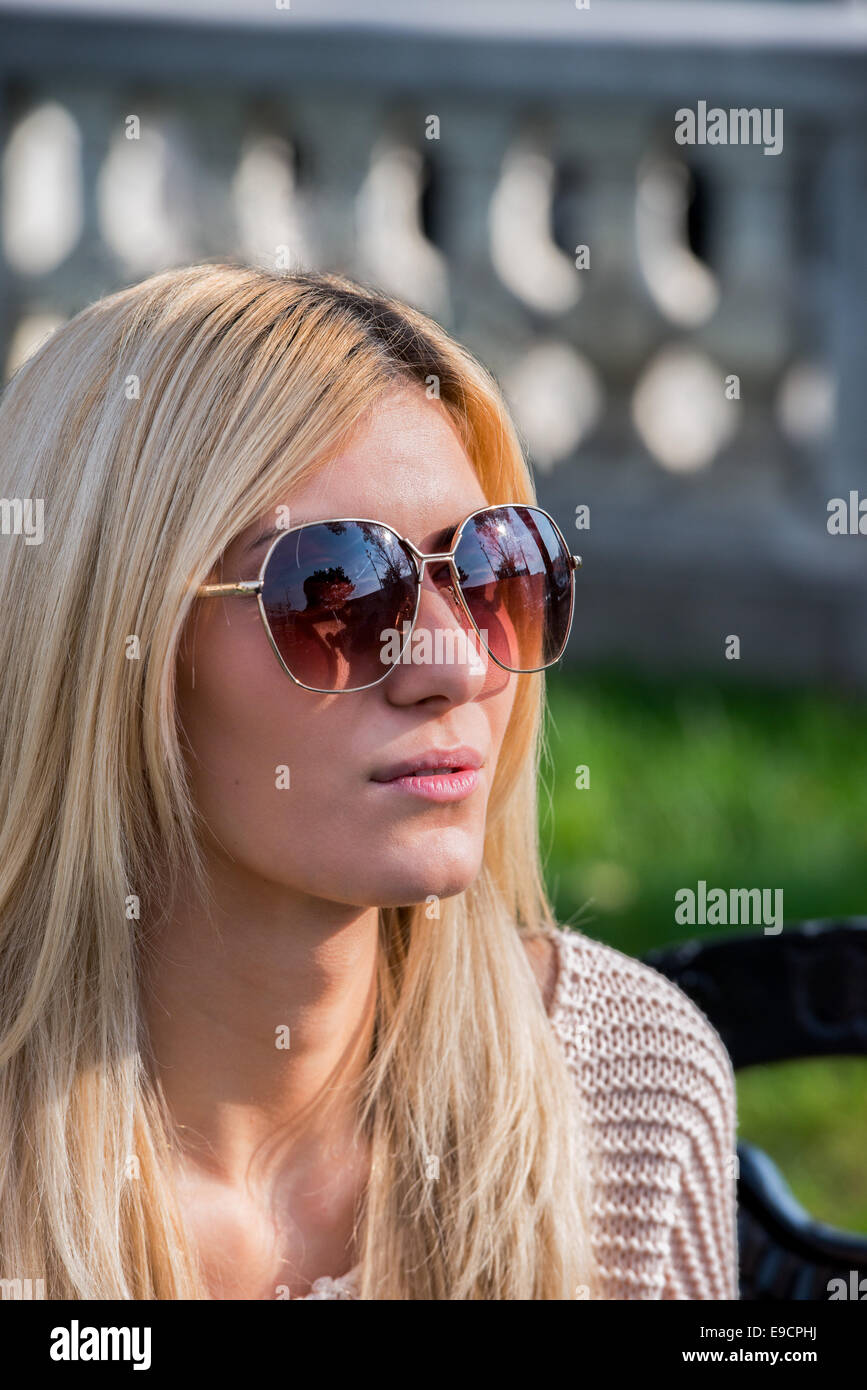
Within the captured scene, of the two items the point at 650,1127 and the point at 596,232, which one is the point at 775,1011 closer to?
the point at 650,1127

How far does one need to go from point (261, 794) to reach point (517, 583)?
0.36m

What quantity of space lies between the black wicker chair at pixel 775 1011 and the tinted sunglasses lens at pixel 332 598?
2.84 ft

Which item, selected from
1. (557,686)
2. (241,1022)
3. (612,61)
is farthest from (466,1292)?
(612,61)

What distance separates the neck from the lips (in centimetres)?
19

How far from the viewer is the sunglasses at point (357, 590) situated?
147 centimetres

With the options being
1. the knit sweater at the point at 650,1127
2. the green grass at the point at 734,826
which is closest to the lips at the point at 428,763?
the knit sweater at the point at 650,1127

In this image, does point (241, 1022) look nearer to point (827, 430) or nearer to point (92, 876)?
point (92, 876)

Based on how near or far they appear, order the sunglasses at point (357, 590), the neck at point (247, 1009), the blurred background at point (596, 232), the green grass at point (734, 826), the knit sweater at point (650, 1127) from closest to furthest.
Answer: the sunglasses at point (357, 590)
the neck at point (247, 1009)
the knit sweater at point (650, 1127)
the green grass at point (734, 826)
the blurred background at point (596, 232)

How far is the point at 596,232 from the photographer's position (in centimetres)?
550

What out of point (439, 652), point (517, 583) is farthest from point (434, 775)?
point (517, 583)

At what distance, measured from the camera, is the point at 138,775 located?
1.55 meters

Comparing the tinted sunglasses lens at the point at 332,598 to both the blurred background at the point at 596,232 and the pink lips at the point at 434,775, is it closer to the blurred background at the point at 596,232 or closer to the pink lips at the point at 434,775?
the pink lips at the point at 434,775

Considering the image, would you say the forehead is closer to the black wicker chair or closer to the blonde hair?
the blonde hair

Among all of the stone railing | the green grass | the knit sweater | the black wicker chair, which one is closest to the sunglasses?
the knit sweater
